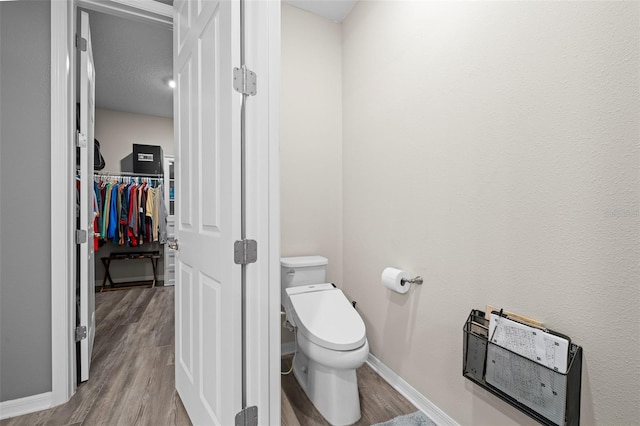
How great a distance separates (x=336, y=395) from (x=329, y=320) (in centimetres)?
35

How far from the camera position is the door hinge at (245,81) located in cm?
106

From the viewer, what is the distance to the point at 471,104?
51.9 inches

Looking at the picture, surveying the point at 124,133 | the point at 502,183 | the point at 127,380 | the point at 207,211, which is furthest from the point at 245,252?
the point at 124,133

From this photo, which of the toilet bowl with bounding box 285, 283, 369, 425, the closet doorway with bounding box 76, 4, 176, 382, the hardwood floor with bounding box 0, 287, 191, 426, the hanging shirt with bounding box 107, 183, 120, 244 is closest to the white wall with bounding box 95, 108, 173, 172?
the closet doorway with bounding box 76, 4, 176, 382

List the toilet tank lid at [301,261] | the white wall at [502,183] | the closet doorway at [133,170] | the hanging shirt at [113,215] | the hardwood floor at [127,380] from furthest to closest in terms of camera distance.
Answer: the hanging shirt at [113,215] → the closet doorway at [133,170] → the toilet tank lid at [301,261] → the hardwood floor at [127,380] → the white wall at [502,183]

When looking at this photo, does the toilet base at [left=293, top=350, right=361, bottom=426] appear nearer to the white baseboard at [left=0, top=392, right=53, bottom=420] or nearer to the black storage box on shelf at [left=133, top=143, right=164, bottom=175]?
the white baseboard at [left=0, top=392, right=53, bottom=420]

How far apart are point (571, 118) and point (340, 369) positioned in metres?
1.38

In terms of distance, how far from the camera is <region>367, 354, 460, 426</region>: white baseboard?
4.76 ft

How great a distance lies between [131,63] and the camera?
10.3ft

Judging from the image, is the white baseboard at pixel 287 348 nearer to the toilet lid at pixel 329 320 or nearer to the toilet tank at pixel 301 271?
the toilet tank at pixel 301 271

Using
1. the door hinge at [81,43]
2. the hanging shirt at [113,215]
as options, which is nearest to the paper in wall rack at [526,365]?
the door hinge at [81,43]

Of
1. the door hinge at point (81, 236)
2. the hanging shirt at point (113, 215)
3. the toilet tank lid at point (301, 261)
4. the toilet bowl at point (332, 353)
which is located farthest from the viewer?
the hanging shirt at point (113, 215)

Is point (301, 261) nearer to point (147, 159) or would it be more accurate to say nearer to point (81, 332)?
point (81, 332)

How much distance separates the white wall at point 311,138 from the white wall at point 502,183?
1.17ft
